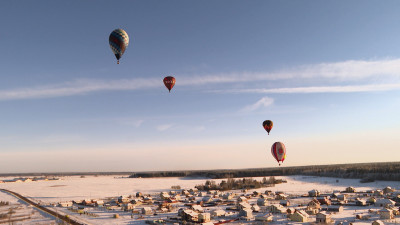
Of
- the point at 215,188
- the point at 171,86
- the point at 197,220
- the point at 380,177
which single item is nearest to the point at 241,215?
the point at 197,220

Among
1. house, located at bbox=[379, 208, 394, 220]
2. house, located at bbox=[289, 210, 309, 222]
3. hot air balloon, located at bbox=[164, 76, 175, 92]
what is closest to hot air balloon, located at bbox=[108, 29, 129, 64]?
hot air balloon, located at bbox=[164, 76, 175, 92]

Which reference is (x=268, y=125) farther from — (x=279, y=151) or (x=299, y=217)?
(x=299, y=217)

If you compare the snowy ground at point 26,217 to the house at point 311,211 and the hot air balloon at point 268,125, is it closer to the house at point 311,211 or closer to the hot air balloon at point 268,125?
the house at point 311,211

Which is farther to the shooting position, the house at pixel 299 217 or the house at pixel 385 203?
the house at pixel 385 203

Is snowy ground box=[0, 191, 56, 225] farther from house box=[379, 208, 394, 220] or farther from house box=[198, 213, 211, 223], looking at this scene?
house box=[379, 208, 394, 220]

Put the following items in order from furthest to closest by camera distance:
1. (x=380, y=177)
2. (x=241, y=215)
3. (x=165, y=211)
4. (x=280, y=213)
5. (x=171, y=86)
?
(x=380, y=177) < (x=171, y=86) < (x=165, y=211) < (x=280, y=213) < (x=241, y=215)

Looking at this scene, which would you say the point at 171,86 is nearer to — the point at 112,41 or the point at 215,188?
the point at 112,41

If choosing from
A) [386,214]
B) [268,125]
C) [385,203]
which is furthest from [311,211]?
[268,125]

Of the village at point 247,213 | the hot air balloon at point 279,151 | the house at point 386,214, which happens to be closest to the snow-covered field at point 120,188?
the village at point 247,213
